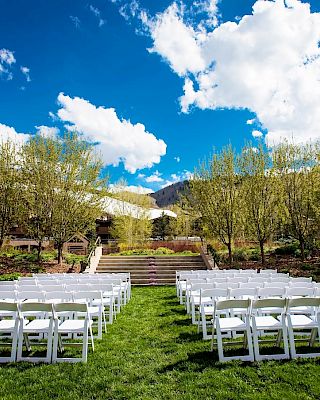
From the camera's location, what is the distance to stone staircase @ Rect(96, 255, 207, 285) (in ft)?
58.6

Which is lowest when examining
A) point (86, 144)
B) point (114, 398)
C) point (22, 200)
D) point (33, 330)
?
point (114, 398)

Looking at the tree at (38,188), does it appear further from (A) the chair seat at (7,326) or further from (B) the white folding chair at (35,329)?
(B) the white folding chair at (35,329)

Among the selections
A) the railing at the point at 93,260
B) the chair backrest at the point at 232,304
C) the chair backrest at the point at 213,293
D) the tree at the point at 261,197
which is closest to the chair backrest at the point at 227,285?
the chair backrest at the point at 213,293

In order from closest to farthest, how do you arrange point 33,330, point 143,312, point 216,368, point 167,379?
point 167,379
point 216,368
point 33,330
point 143,312

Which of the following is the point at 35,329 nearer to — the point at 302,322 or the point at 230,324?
the point at 230,324

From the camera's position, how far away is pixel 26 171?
20.5 meters

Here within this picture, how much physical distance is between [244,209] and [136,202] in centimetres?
2393

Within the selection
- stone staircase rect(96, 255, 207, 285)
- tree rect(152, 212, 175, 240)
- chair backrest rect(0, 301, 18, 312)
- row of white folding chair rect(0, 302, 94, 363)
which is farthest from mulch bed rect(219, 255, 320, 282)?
tree rect(152, 212, 175, 240)

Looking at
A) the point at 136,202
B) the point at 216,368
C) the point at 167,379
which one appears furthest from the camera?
the point at 136,202

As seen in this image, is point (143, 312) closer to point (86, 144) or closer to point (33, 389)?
point (33, 389)

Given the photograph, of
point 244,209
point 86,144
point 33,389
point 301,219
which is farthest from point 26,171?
point 33,389

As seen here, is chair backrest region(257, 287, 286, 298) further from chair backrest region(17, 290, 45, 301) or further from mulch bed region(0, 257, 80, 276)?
mulch bed region(0, 257, 80, 276)

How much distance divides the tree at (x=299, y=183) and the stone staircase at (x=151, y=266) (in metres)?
5.35

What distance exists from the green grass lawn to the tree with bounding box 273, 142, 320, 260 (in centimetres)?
1272
